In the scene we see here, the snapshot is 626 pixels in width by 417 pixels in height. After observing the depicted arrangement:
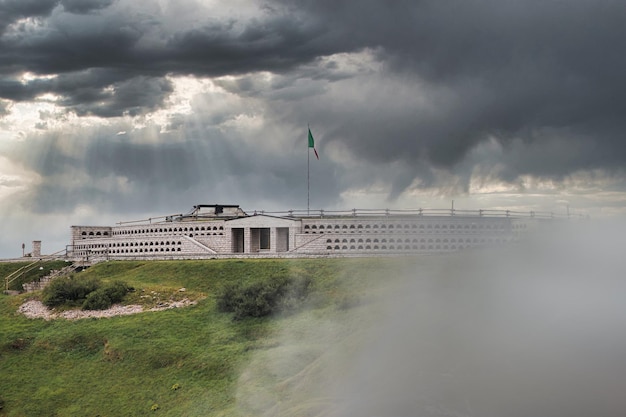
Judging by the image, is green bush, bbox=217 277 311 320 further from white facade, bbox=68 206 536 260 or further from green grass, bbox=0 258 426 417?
white facade, bbox=68 206 536 260

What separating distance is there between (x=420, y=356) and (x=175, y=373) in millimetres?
15143

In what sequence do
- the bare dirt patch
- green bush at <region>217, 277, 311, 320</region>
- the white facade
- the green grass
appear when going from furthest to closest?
the white facade → the bare dirt patch → green bush at <region>217, 277, 311, 320</region> → the green grass

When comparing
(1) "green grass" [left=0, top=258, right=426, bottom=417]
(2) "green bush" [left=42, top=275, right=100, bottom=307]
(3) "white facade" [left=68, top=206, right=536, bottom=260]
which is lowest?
(1) "green grass" [left=0, top=258, right=426, bottom=417]

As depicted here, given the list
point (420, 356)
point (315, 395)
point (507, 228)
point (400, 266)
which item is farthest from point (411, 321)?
point (507, 228)

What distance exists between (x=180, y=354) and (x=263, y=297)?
6.94 m

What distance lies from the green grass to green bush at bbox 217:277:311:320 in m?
0.79

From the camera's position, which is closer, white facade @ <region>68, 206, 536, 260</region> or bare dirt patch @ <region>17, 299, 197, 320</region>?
bare dirt patch @ <region>17, 299, 197, 320</region>

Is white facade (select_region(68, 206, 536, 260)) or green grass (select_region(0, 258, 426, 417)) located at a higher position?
white facade (select_region(68, 206, 536, 260))

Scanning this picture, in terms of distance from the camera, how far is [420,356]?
80.4 feet

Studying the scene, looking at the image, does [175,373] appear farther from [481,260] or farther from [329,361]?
[481,260]

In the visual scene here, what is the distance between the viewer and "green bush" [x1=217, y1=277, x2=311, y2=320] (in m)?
39.2

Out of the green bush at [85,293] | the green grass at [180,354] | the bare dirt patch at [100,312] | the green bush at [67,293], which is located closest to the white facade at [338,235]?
the green grass at [180,354]

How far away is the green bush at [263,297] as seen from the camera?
39.2 metres

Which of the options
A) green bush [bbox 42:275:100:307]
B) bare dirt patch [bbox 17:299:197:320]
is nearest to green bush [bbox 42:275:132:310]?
green bush [bbox 42:275:100:307]
